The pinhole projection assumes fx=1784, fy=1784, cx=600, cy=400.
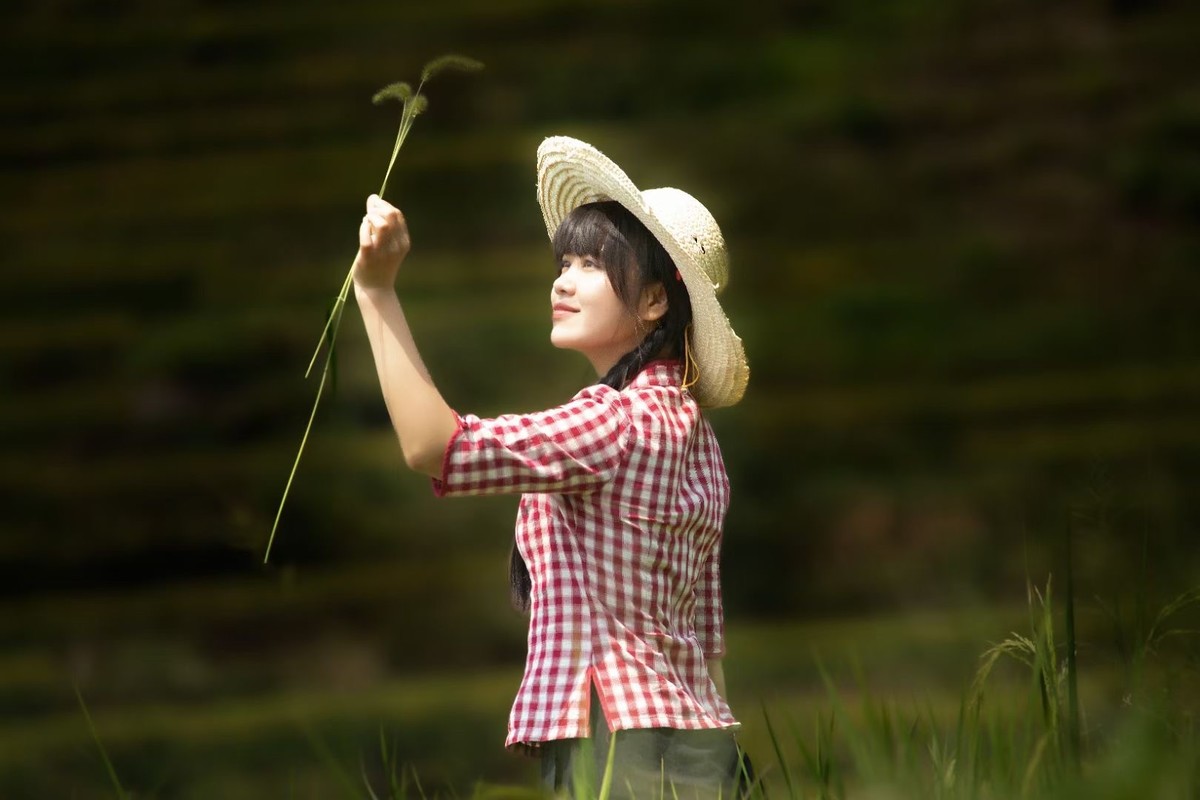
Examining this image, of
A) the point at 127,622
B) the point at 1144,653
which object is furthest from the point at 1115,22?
the point at 1144,653

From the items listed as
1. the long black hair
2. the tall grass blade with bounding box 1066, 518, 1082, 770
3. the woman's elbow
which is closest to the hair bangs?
the long black hair

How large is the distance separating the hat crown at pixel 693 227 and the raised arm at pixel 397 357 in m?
0.26

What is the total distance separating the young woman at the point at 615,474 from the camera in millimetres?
1202

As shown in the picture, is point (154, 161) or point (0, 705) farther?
point (154, 161)

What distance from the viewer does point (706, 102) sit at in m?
6.82

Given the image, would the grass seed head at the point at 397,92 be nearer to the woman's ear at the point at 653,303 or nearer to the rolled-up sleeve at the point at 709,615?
the woman's ear at the point at 653,303

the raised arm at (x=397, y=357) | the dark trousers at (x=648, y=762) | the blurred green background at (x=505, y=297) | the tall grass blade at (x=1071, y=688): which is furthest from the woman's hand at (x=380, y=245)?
the blurred green background at (x=505, y=297)

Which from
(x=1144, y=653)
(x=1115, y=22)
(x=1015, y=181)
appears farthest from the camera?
(x=1115, y=22)

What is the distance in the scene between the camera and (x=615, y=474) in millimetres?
1280

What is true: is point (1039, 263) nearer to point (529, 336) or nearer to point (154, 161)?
point (529, 336)

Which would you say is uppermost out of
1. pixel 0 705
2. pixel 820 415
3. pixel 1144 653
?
pixel 1144 653

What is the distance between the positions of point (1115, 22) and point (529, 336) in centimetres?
311

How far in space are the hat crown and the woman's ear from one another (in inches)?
1.5

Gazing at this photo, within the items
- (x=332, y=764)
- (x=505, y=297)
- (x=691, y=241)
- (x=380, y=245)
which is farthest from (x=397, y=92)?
(x=505, y=297)
